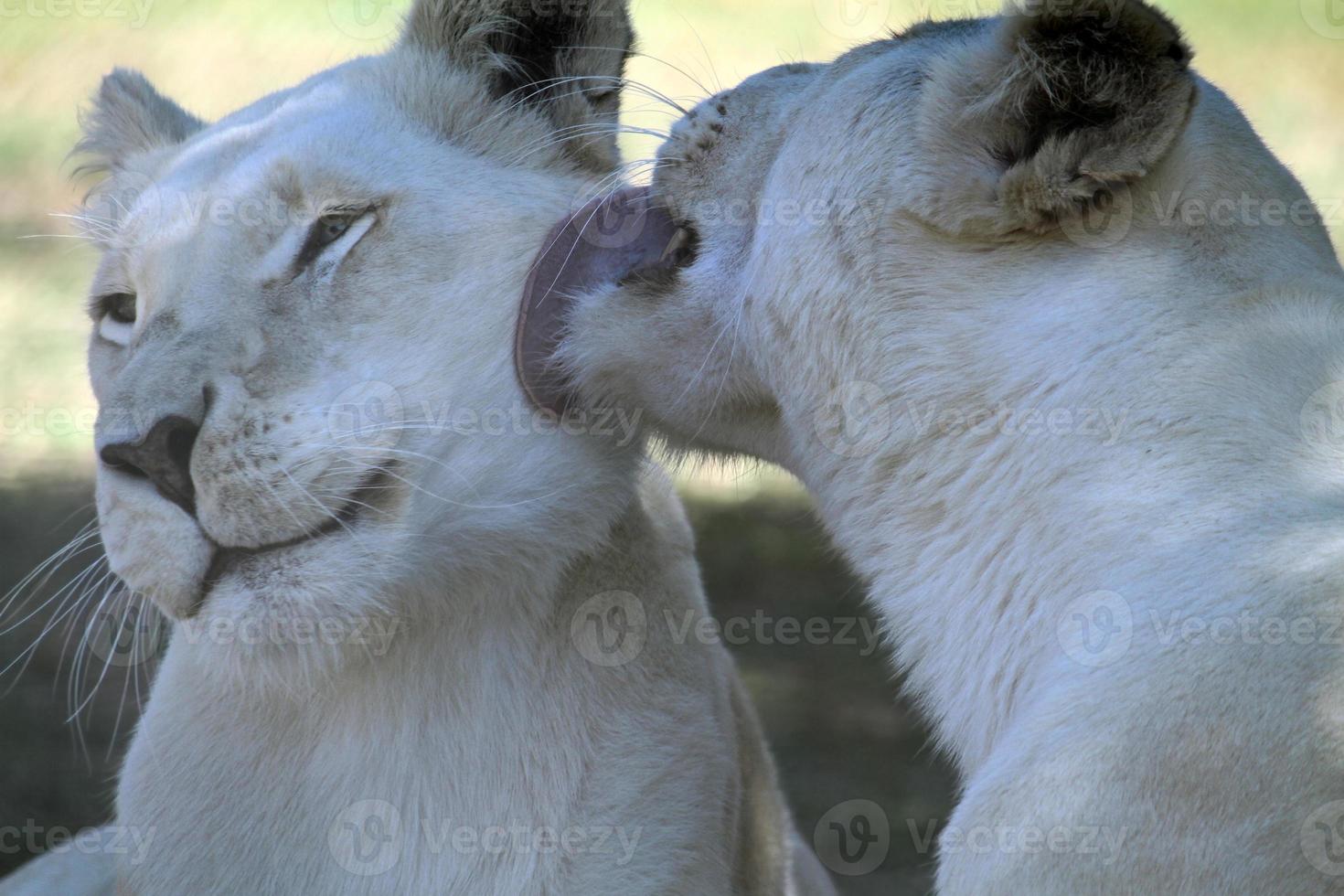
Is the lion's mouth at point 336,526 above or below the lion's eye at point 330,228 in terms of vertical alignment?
below

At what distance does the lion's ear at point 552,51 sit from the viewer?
277 centimetres

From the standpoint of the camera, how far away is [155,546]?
7.70 ft

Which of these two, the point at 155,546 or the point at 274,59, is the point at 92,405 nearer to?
the point at 274,59

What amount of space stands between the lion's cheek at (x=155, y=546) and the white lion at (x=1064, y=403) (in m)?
0.63

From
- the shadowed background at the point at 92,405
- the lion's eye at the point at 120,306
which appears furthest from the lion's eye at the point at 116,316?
the shadowed background at the point at 92,405

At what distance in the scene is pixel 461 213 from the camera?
2586 millimetres

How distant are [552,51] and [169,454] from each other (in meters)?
1.08

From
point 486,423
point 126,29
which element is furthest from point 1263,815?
point 126,29

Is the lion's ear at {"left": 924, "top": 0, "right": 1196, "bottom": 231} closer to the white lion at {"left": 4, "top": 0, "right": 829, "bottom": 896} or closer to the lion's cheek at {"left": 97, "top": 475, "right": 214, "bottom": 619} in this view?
the white lion at {"left": 4, "top": 0, "right": 829, "bottom": 896}

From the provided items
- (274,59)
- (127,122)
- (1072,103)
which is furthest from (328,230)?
(274,59)

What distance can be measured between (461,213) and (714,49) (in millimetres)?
6365

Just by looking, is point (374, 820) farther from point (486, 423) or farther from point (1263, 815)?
point (1263, 815)

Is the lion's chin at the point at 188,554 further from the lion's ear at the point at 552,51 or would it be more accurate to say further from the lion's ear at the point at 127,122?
the lion's ear at the point at 127,122

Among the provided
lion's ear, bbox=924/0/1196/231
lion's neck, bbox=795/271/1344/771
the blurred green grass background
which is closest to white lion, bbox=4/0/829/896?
lion's neck, bbox=795/271/1344/771
